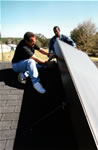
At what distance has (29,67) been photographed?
7.14ft

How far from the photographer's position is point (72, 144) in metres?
1.41

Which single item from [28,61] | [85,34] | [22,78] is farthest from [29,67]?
[85,34]

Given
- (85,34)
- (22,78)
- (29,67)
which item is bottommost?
(85,34)

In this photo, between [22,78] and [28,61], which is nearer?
[28,61]

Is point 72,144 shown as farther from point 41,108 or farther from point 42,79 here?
point 42,79

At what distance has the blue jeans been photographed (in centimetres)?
215

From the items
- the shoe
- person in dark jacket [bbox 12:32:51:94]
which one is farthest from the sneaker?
the shoe

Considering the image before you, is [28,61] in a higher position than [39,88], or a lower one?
higher

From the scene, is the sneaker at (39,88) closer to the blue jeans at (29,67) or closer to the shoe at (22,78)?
the blue jeans at (29,67)

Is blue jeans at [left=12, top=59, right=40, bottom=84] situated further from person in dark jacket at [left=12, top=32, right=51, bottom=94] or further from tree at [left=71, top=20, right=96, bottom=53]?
tree at [left=71, top=20, right=96, bottom=53]

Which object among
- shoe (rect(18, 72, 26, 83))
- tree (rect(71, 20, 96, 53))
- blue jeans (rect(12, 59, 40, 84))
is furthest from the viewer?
tree (rect(71, 20, 96, 53))

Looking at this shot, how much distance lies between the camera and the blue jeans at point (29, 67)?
215 centimetres

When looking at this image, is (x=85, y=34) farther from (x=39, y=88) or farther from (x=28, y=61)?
(x=39, y=88)

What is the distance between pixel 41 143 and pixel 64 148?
0.23 metres
